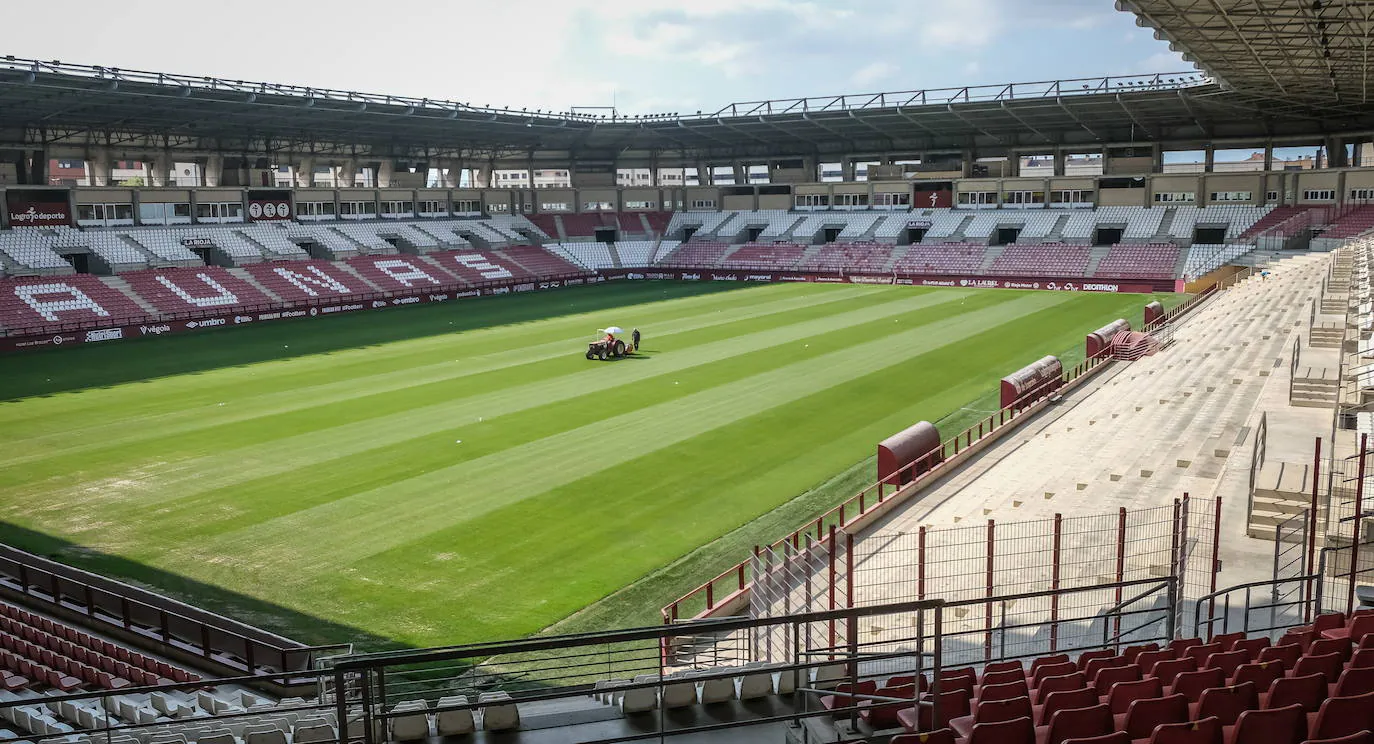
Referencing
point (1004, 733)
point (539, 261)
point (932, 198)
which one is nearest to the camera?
point (1004, 733)

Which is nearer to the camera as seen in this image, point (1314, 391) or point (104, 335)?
point (1314, 391)

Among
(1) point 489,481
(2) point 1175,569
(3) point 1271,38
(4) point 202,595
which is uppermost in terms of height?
(3) point 1271,38

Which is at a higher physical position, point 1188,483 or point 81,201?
point 81,201

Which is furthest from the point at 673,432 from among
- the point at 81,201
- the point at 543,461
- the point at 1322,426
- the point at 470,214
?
the point at 470,214

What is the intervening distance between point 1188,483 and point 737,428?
1170 cm

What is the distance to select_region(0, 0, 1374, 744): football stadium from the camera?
917 cm

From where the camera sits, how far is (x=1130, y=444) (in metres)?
23.1

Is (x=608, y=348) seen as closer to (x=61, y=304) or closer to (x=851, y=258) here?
(x=61, y=304)

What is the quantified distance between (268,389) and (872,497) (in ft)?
74.2

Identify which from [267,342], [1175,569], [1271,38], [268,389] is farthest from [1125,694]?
[267,342]

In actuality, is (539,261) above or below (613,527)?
above

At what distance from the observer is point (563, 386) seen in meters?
34.1

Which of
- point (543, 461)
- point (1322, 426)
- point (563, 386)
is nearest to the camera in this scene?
point (1322, 426)

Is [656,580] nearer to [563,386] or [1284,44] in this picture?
[563,386]
